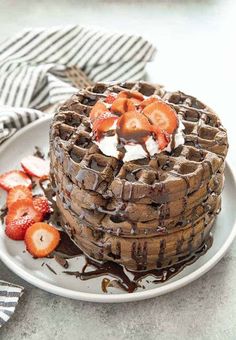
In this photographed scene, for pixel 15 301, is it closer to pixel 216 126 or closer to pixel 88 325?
pixel 88 325

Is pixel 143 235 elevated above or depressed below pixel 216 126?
below

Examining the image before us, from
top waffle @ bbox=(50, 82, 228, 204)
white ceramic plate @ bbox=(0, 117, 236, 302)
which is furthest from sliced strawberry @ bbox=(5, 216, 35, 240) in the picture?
top waffle @ bbox=(50, 82, 228, 204)

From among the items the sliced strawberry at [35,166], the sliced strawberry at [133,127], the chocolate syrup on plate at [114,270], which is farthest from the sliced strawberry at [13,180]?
the sliced strawberry at [133,127]

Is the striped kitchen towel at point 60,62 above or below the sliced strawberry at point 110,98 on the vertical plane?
below

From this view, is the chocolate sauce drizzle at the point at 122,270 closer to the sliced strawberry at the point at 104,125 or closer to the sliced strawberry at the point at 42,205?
the sliced strawberry at the point at 42,205

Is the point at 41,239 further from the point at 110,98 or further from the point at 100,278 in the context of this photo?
the point at 110,98

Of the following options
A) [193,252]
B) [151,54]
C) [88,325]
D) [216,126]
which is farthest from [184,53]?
[88,325]
